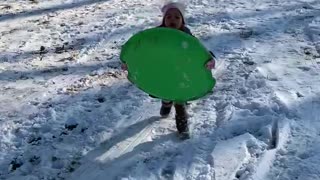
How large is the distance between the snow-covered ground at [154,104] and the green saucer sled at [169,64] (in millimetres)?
548

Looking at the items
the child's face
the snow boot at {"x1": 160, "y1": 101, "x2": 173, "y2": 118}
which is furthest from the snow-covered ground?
the child's face

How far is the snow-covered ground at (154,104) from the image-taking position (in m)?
4.55

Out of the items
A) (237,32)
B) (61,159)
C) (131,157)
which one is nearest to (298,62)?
(237,32)

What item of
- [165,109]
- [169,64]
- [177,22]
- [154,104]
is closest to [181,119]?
[165,109]

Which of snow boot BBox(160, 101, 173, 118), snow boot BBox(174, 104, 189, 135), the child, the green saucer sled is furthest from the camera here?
snow boot BBox(160, 101, 173, 118)

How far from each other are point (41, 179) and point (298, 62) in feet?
11.6

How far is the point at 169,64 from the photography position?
181 inches

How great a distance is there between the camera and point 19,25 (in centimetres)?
827

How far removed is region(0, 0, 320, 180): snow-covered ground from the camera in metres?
4.55

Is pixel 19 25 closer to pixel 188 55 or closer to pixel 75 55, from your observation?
pixel 75 55

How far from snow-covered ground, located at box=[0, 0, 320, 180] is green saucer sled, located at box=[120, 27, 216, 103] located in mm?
548

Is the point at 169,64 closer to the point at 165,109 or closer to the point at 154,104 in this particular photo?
the point at 165,109

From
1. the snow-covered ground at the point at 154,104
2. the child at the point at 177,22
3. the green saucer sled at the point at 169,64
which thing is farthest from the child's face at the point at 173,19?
the snow-covered ground at the point at 154,104

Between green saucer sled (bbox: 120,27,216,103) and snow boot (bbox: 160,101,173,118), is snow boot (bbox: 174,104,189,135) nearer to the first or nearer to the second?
green saucer sled (bbox: 120,27,216,103)
